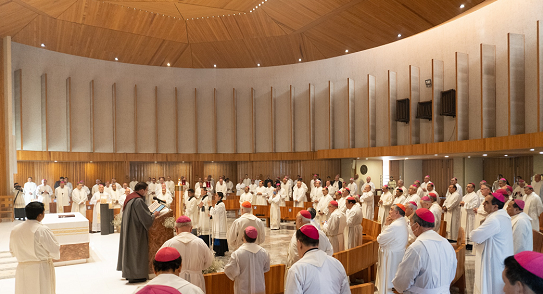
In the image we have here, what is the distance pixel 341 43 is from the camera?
62.1 ft

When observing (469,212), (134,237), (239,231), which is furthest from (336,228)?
(469,212)

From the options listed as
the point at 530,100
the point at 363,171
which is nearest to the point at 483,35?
the point at 530,100

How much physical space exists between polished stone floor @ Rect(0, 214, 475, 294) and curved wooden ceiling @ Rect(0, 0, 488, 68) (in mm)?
9142

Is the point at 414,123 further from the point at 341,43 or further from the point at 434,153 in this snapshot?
the point at 341,43

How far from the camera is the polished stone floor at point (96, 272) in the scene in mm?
7191

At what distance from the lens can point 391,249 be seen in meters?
6.32

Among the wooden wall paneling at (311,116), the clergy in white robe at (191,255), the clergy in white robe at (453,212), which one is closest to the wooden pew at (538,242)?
the clergy in white robe at (453,212)

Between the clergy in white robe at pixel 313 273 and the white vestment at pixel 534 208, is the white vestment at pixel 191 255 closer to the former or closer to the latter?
the clergy in white robe at pixel 313 273

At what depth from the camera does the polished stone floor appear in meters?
7.19

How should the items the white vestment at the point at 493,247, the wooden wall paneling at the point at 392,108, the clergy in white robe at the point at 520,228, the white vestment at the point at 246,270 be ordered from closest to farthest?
the white vestment at the point at 246,270, the white vestment at the point at 493,247, the clergy in white robe at the point at 520,228, the wooden wall paneling at the point at 392,108

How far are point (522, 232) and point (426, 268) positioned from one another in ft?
10.1

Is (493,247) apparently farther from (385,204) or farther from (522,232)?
(385,204)

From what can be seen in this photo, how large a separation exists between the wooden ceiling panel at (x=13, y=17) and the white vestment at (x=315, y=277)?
16.6 meters

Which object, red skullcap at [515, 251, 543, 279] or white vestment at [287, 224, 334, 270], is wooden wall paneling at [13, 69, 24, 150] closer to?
white vestment at [287, 224, 334, 270]
